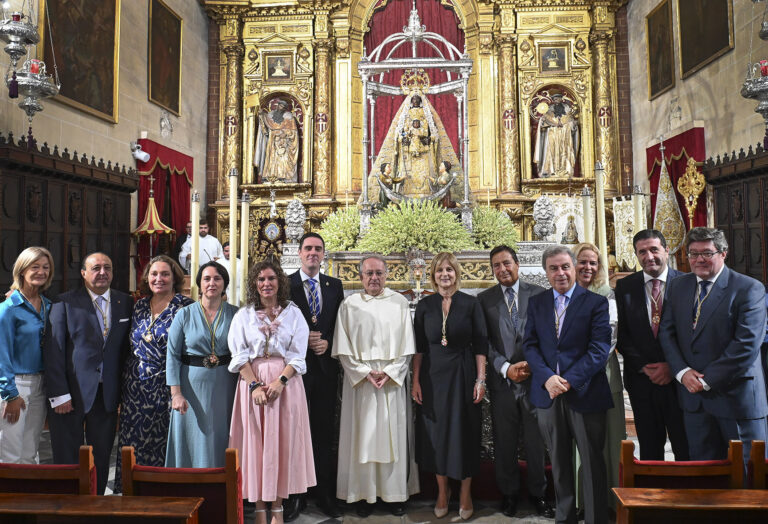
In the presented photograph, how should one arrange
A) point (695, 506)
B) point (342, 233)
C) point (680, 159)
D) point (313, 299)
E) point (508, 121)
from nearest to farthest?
point (695, 506)
point (313, 299)
point (342, 233)
point (680, 159)
point (508, 121)

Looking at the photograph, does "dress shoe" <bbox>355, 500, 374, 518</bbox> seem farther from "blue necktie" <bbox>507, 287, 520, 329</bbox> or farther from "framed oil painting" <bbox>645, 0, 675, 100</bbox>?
"framed oil painting" <bbox>645, 0, 675, 100</bbox>

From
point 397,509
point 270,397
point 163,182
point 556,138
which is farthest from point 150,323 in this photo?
point 556,138

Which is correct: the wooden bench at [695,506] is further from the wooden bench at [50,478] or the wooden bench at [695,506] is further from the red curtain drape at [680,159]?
the red curtain drape at [680,159]

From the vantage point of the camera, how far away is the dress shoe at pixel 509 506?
329cm

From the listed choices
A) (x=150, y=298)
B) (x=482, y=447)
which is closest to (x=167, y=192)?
(x=150, y=298)

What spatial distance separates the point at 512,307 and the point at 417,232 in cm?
190

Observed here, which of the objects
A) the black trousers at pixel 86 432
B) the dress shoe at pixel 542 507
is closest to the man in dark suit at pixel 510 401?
the dress shoe at pixel 542 507

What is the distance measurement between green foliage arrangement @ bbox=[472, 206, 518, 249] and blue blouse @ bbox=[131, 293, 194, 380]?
364 cm

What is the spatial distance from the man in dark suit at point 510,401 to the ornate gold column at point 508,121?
305 inches

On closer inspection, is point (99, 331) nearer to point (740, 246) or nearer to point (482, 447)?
point (482, 447)

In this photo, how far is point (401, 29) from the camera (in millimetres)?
11523

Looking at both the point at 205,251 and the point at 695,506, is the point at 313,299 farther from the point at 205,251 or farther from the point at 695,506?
the point at 205,251

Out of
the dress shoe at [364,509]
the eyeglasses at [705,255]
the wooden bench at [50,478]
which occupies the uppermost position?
the eyeglasses at [705,255]

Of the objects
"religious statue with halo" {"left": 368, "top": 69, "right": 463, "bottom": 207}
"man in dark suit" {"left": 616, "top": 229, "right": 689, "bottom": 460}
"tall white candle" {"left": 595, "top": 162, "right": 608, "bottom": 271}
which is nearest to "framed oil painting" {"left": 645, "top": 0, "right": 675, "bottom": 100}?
"religious statue with halo" {"left": 368, "top": 69, "right": 463, "bottom": 207}
